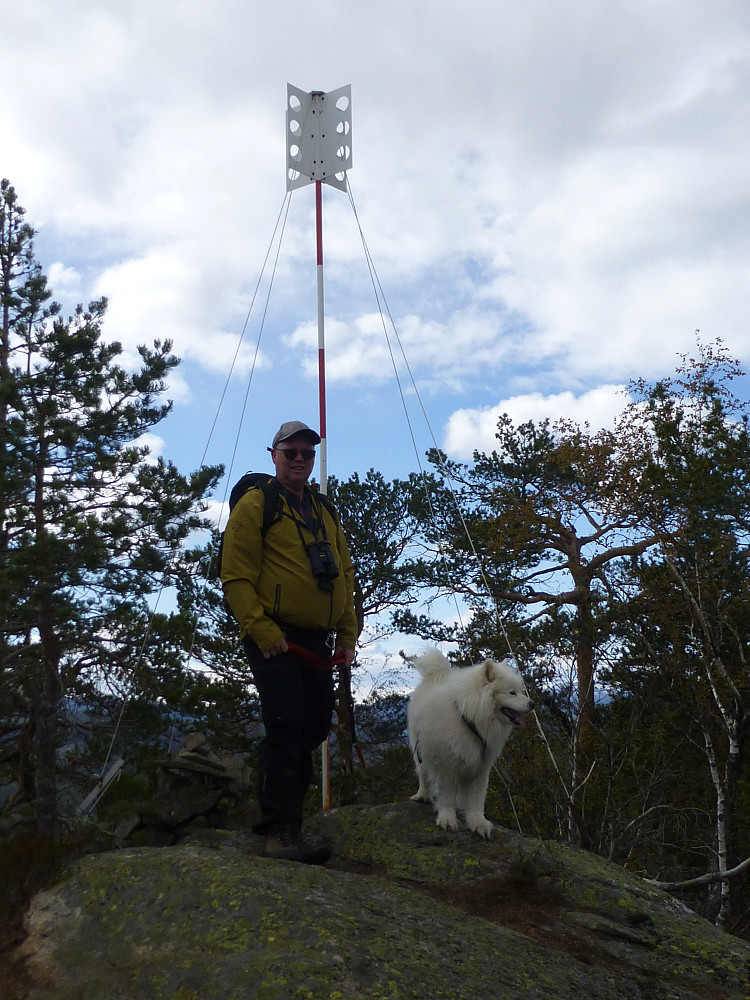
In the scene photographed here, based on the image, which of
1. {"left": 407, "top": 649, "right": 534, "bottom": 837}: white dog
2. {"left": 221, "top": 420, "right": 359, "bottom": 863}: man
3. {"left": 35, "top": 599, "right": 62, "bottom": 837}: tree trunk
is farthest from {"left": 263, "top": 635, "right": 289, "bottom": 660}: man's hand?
{"left": 35, "top": 599, "right": 62, "bottom": 837}: tree trunk

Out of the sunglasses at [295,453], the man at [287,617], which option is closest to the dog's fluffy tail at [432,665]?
the man at [287,617]

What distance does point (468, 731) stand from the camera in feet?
15.7

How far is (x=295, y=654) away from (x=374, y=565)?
10773 millimetres

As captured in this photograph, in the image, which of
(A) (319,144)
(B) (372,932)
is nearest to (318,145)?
(A) (319,144)

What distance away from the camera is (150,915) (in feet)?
10.4

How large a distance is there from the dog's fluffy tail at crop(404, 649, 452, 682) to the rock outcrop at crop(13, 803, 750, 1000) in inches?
43.9

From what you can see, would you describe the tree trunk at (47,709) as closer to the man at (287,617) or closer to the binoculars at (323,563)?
the man at (287,617)

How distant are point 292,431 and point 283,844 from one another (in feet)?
6.94

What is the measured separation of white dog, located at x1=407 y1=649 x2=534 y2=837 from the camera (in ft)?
15.6

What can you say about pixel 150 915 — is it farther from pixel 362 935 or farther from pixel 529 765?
pixel 529 765

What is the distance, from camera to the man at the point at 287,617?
4.04 metres

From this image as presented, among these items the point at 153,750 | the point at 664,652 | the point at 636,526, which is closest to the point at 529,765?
the point at 664,652

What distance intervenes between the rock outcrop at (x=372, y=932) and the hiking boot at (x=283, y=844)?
8.6 inches

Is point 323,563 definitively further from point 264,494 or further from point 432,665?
point 432,665
